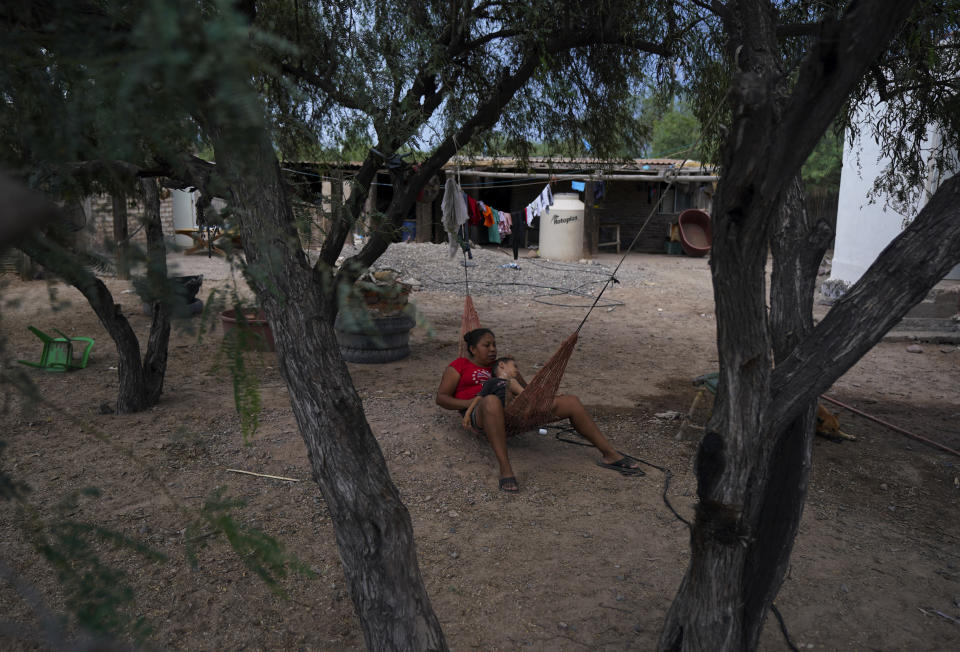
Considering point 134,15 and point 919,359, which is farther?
point 919,359

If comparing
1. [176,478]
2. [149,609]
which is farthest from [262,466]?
[149,609]

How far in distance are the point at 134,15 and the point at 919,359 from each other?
739 centimetres

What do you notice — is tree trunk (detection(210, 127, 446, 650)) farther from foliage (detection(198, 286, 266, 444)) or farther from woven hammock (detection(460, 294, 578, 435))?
woven hammock (detection(460, 294, 578, 435))

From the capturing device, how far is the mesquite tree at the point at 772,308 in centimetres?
121

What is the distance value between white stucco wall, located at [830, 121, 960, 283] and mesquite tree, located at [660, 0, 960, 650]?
8004mm

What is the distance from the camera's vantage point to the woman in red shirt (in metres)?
3.57

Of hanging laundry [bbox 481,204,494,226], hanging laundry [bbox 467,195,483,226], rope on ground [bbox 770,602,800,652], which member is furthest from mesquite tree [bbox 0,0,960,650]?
hanging laundry [bbox 481,204,494,226]

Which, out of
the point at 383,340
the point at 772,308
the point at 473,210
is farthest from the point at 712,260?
the point at 473,210

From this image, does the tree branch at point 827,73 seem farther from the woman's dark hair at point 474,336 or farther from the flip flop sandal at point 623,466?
the woman's dark hair at point 474,336

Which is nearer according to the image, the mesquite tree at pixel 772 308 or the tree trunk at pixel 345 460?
the mesquite tree at pixel 772 308

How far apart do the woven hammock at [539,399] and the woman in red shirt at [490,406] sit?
67 millimetres

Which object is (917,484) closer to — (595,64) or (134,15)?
(595,64)

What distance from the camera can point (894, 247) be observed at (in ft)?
5.09

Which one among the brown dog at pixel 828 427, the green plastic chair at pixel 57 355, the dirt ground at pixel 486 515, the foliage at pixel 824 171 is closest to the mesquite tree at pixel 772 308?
the dirt ground at pixel 486 515
